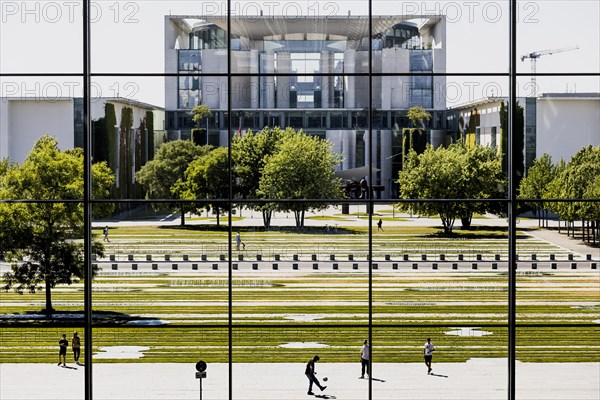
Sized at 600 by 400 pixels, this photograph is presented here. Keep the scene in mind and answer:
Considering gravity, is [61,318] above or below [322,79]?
below

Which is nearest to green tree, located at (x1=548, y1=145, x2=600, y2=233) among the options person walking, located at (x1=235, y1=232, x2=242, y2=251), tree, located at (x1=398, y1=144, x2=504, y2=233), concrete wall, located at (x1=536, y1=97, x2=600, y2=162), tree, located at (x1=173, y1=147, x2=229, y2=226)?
concrete wall, located at (x1=536, y1=97, x2=600, y2=162)

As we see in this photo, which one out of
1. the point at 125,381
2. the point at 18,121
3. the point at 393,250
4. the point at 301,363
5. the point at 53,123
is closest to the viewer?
the point at 18,121

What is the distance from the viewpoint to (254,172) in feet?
80.9

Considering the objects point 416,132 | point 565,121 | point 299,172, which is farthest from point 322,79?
point 565,121

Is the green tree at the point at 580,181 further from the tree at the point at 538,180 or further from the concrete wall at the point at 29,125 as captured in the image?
the concrete wall at the point at 29,125

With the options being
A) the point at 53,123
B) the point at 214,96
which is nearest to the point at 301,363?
the point at 214,96

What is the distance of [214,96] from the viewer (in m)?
35.2

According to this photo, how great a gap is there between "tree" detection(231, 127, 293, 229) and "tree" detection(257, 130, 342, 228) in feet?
0.66

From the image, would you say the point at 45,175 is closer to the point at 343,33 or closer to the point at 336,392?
the point at 343,33

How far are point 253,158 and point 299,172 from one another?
123 cm

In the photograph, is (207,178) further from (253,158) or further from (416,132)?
(416,132)

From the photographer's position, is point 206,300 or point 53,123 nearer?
point 53,123

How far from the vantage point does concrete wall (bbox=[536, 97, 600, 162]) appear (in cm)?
2516

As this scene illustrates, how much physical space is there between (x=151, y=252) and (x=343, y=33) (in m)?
14.1
